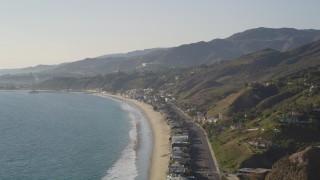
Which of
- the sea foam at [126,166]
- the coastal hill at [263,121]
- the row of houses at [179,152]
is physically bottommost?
the sea foam at [126,166]

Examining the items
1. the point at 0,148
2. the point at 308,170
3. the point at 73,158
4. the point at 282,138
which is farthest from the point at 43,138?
the point at 308,170

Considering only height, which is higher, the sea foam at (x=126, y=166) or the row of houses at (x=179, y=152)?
the row of houses at (x=179, y=152)

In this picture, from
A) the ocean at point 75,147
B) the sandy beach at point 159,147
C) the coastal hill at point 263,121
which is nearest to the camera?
the sandy beach at point 159,147

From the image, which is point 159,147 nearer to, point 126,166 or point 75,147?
point 126,166

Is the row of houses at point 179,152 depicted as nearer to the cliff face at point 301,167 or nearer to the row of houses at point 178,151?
the row of houses at point 178,151

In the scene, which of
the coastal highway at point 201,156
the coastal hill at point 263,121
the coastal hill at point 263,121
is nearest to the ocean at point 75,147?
the coastal highway at point 201,156

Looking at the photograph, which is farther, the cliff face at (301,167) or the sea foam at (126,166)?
the sea foam at (126,166)

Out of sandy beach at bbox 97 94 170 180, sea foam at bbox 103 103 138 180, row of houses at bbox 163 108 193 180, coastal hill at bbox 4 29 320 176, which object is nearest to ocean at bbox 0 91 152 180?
sea foam at bbox 103 103 138 180
